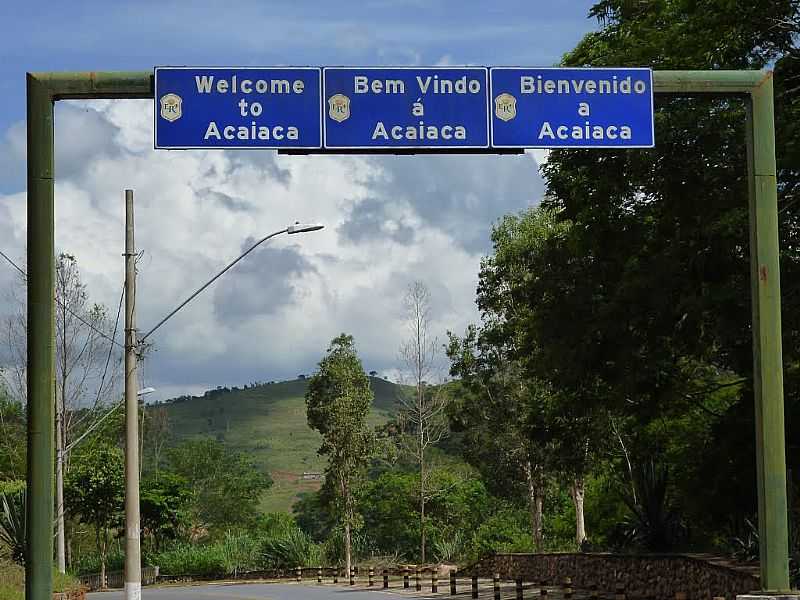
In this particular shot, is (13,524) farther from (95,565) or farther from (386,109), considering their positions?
(95,565)

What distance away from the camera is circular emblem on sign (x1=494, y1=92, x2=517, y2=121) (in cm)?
1368

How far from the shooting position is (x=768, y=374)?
1396 centimetres

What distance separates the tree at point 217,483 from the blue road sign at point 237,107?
3756 inches

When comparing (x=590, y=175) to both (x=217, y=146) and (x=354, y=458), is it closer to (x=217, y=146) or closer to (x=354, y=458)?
(x=217, y=146)

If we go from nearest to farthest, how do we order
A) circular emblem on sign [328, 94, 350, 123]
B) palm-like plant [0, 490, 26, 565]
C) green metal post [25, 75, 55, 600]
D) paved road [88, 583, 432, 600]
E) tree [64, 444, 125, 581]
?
green metal post [25, 75, 55, 600]
circular emblem on sign [328, 94, 350, 123]
palm-like plant [0, 490, 26, 565]
paved road [88, 583, 432, 600]
tree [64, 444, 125, 581]

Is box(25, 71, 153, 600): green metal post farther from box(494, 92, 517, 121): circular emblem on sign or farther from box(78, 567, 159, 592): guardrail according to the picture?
Answer: box(78, 567, 159, 592): guardrail

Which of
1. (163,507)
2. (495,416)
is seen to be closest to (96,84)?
(495,416)

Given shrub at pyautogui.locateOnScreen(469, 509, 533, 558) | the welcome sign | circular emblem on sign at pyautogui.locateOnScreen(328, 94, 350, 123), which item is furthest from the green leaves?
circular emblem on sign at pyautogui.locateOnScreen(328, 94, 350, 123)

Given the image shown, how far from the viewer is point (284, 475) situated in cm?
19625

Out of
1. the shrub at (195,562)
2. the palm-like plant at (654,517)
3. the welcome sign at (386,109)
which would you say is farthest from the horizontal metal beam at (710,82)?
the shrub at (195,562)

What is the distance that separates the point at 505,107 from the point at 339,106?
167cm

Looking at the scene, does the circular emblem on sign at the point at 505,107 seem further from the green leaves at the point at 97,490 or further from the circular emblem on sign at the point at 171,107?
the green leaves at the point at 97,490

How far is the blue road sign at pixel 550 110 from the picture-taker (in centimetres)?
1367

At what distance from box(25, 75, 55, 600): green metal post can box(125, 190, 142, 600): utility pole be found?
7672 millimetres
